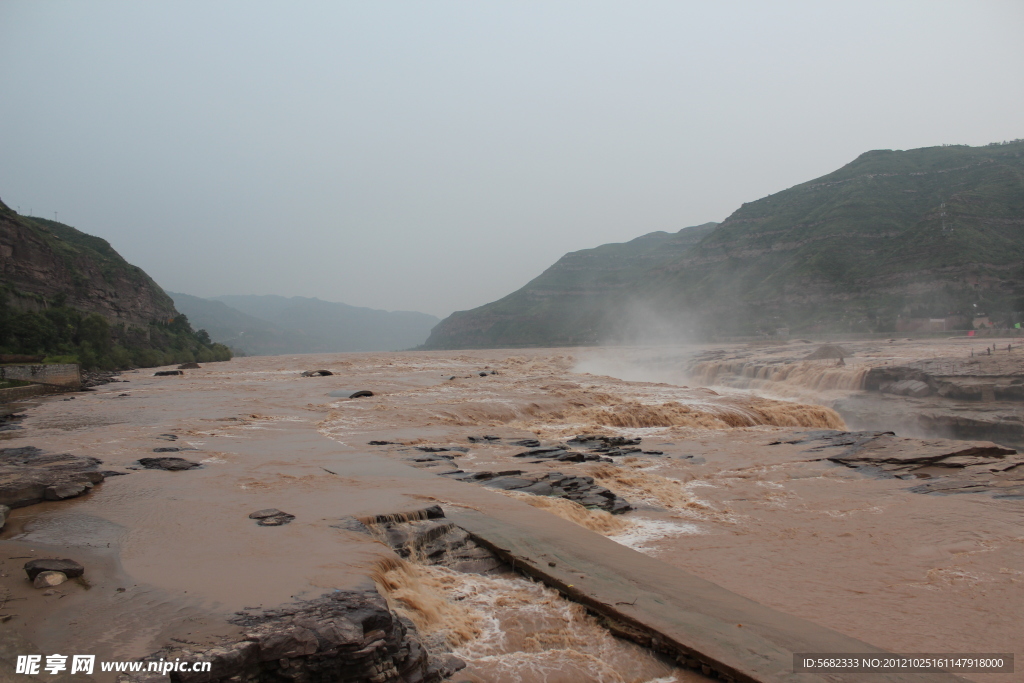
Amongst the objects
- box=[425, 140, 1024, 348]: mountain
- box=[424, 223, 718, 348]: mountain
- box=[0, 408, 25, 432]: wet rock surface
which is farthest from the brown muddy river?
box=[424, 223, 718, 348]: mountain

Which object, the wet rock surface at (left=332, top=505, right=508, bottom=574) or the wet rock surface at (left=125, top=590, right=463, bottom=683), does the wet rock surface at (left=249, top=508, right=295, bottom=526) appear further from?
the wet rock surface at (left=125, top=590, right=463, bottom=683)

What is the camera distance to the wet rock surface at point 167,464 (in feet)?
33.4

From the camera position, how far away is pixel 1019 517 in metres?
8.77

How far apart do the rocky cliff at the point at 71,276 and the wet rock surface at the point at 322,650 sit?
180 ft

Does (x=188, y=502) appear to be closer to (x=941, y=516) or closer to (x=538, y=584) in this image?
(x=538, y=584)

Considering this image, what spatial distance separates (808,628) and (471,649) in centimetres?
354

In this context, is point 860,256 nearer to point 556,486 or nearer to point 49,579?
point 556,486

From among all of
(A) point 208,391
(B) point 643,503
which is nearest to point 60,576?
(B) point 643,503

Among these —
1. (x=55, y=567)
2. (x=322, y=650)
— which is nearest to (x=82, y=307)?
(x=55, y=567)

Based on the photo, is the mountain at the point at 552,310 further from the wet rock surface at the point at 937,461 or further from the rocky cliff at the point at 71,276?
the wet rock surface at the point at 937,461

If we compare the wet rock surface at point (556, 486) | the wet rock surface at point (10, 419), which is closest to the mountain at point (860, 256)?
the wet rock surface at point (556, 486)

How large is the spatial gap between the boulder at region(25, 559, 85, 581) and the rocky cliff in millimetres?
52435

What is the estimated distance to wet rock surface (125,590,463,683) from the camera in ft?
12.5

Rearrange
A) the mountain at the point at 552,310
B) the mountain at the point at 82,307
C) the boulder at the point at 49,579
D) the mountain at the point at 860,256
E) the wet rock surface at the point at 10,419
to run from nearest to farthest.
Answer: the boulder at the point at 49,579 < the wet rock surface at the point at 10,419 < the mountain at the point at 82,307 < the mountain at the point at 860,256 < the mountain at the point at 552,310
